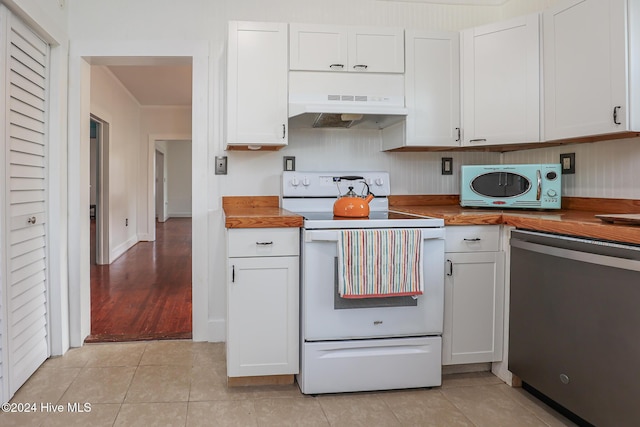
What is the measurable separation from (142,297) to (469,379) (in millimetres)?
2772

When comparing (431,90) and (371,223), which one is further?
(431,90)

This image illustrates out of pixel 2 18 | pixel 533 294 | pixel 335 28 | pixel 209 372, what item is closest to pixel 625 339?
pixel 533 294

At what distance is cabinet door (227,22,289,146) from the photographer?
2475 millimetres

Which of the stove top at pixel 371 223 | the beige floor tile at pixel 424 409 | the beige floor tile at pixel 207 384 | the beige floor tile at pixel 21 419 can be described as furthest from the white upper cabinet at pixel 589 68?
the beige floor tile at pixel 21 419

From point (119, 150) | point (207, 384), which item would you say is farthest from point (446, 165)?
point (119, 150)

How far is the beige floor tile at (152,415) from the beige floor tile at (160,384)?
5 centimetres

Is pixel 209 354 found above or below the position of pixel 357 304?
below

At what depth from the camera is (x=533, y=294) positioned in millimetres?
1945

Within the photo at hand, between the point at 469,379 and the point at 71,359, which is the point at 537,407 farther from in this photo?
the point at 71,359

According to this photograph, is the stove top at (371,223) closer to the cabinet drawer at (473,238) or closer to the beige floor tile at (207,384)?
the cabinet drawer at (473,238)

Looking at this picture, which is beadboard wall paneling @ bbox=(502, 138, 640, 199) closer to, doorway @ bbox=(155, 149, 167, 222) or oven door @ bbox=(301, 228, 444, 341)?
oven door @ bbox=(301, 228, 444, 341)

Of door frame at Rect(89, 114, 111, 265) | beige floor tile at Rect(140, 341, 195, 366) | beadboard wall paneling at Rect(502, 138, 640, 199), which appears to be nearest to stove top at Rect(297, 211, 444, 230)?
beadboard wall paneling at Rect(502, 138, 640, 199)

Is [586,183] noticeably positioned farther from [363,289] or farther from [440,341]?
[363,289]

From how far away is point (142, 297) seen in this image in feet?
12.6
